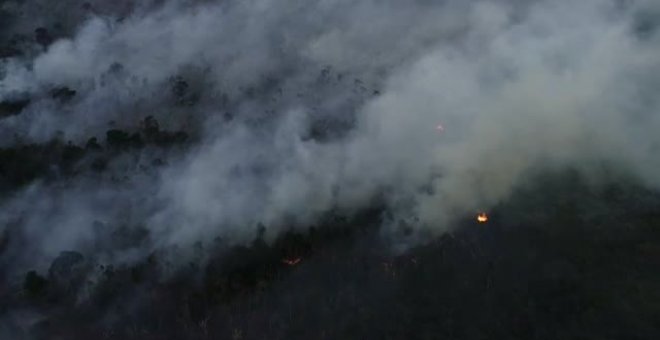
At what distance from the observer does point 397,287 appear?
23203mm

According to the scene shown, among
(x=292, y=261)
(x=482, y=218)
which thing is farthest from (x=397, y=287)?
(x=482, y=218)

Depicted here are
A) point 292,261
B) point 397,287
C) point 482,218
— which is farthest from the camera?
point 482,218

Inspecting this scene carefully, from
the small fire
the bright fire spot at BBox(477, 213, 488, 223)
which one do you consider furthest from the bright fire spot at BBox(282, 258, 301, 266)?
the bright fire spot at BBox(477, 213, 488, 223)

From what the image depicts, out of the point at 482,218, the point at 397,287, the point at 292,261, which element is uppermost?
the point at 292,261

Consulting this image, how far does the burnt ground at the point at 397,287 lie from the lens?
21.7 meters

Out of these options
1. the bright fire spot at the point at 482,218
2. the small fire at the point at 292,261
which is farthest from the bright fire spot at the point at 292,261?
the bright fire spot at the point at 482,218

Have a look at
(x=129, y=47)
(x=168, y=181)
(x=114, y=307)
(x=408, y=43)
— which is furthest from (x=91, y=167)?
(x=408, y=43)

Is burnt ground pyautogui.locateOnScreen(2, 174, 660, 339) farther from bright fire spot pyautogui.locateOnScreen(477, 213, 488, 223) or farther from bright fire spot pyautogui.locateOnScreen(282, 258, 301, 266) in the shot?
bright fire spot pyautogui.locateOnScreen(477, 213, 488, 223)

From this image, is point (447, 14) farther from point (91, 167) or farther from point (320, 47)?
point (91, 167)

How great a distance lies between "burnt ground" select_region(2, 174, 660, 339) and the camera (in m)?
21.7

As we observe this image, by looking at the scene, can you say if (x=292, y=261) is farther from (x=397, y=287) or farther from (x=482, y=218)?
(x=482, y=218)

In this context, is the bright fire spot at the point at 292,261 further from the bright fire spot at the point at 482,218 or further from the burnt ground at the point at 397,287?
the bright fire spot at the point at 482,218

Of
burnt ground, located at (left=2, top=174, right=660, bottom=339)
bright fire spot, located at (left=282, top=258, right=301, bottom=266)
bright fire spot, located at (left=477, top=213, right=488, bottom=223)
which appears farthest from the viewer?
bright fire spot, located at (left=477, top=213, right=488, bottom=223)

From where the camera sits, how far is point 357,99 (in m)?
32.9
